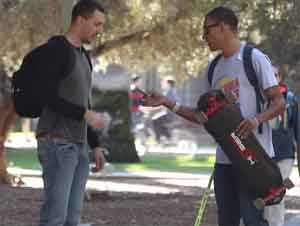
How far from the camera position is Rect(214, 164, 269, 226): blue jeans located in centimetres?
584

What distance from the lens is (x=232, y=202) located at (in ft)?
19.7

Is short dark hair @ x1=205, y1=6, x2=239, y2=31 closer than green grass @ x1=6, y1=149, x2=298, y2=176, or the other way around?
short dark hair @ x1=205, y1=6, x2=239, y2=31

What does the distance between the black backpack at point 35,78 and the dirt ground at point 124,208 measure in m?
4.29

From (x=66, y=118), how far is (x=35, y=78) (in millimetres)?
306

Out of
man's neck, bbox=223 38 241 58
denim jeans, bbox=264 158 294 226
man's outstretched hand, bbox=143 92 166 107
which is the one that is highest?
man's neck, bbox=223 38 241 58

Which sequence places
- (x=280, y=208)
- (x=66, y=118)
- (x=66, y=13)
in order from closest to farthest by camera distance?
(x=66, y=118)
(x=280, y=208)
(x=66, y=13)

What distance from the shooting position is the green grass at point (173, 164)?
20175mm

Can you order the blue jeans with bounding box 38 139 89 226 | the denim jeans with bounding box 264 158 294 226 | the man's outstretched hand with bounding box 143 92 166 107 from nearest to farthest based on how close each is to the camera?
the blue jeans with bounding box 38 139 89 226 < the man's outstretched hand with bounding box 143 92 166 107 < the denim jeans with bounding box 264 158 294 226

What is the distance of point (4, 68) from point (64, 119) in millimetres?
11136

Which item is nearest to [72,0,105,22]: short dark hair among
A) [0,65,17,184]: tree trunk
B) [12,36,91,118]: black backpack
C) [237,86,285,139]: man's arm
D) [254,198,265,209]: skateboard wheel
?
[12,36,91,118]: black backpack

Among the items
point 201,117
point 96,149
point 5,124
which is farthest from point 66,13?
point 201,117

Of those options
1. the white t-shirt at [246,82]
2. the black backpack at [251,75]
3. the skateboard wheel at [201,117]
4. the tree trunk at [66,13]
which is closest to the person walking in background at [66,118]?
the skateboard wheel at [201,117]

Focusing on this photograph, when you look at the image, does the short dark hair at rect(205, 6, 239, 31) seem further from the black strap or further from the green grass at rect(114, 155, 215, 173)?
the green grass at rect(114, 155, 215, 173)

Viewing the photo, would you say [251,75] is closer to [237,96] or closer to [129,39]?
[237,96]
